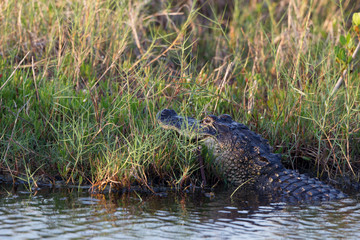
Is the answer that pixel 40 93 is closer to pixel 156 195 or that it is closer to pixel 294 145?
pixel 156 195

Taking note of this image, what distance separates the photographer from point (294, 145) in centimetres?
468

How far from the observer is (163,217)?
11.1 feet

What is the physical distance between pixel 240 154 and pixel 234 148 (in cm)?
Result: 7

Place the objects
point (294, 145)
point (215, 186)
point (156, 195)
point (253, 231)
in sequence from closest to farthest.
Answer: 1. point (253, 231)
2. point (156, 195)
3. point (215, 186)
4. point (294, 145)

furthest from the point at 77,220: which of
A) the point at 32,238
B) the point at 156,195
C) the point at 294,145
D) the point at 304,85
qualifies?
the point at 304,85

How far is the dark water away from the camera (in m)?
3.01

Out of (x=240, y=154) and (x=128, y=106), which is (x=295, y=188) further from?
(x=128, y=106)

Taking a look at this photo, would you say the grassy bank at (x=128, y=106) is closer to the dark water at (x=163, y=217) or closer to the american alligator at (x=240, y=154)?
the american alligator at (x=240, y=154)

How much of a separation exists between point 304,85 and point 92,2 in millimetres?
2259

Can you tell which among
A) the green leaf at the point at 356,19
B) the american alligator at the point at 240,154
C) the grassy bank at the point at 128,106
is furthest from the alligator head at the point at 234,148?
the green leaf at the point at 356,19

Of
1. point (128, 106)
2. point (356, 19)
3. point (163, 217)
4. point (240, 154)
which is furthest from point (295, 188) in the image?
point (356, 19)

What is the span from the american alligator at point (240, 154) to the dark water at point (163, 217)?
0.36 meters

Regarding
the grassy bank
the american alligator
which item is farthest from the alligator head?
the grassy bank

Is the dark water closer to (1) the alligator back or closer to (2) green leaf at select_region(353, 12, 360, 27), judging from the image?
(1) the alligator back
